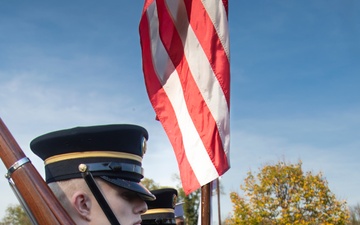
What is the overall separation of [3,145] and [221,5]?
10.8ft

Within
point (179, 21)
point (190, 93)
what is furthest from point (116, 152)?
point (179, 21)

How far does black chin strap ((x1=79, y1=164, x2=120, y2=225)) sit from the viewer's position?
2.07 metres

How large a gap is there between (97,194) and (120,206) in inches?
4.9

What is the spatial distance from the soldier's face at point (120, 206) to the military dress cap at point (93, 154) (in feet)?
0.10

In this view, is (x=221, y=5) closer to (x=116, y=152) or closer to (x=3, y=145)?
(x=116, y=152)

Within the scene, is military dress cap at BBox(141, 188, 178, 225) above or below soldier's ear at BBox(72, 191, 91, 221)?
above

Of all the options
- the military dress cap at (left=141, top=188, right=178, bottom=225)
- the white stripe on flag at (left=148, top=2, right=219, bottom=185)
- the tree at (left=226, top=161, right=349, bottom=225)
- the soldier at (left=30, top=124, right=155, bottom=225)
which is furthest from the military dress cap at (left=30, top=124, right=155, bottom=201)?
the tree at (left=226, top=161, right=349, bottom=225)

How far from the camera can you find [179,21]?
479 centimetres

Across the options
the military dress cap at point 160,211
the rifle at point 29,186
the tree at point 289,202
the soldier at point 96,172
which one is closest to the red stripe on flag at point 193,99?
the military dress cap at point 160,211

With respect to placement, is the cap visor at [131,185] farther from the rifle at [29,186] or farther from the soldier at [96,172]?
the rifle at [29,186]

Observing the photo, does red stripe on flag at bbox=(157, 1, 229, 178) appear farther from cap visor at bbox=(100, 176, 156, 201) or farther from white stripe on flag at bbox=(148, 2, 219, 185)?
cap visor at bbox=(100, 176, 156, 201)

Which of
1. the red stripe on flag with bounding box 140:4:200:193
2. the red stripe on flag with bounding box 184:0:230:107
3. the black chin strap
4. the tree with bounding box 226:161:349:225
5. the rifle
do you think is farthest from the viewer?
the tree with bounding box 226:161:349:225

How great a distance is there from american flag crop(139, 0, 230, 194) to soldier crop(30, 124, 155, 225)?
1.86 m

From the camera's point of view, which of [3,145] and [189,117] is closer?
[3,145]
